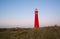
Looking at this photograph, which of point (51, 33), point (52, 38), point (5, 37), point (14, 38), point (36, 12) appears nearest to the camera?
point (52, 38)

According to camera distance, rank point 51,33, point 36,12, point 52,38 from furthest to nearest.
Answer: point 36,12, point 51,33, point 52,38

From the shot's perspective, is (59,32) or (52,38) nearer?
(52,38)

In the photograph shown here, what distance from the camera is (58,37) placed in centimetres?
802

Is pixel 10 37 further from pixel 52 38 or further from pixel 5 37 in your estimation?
pixel 52 38

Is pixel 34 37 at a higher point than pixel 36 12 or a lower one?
lower

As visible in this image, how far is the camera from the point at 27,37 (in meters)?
8.75

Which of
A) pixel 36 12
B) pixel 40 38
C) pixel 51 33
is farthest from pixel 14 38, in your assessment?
pixel 36 12

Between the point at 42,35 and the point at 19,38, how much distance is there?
66.2 inches

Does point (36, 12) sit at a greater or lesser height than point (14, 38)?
greater

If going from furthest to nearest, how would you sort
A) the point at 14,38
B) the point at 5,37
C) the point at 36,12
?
1. the point at 36,12
2. the point at 5,37
3. the point at 14,38

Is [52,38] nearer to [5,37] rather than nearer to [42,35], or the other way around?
[42,35]

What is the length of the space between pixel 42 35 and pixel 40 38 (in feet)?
1.17

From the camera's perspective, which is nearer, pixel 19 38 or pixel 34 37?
pixel 34 37

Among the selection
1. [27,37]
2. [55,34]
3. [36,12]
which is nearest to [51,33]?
[55,34]
